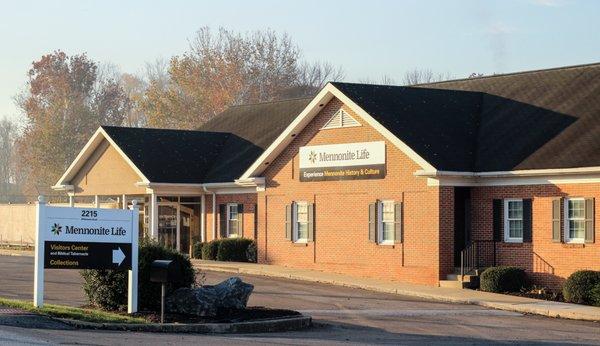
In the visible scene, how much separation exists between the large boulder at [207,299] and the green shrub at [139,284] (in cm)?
57

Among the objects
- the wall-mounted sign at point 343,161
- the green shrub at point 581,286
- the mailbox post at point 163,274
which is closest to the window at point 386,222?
the wall-mounted sign at point 343,161

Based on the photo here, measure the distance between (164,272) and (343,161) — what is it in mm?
16924

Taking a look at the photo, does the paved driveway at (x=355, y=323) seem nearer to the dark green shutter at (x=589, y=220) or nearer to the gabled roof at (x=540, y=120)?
the dark green shutter at (x=589, y=220)

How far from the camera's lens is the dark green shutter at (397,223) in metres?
36.1

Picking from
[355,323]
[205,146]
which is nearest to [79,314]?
[355,323]

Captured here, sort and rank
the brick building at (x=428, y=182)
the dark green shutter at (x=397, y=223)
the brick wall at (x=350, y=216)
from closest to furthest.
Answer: the brick building at (x=428, y=182), the brick wall at (x=350, y=216), the dark green shutter at (x=397, y=223)

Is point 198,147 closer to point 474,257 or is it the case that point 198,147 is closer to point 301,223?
point 301,223

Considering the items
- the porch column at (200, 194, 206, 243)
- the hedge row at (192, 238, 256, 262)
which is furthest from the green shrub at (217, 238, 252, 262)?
the porch column at (200, 194, 206, 243)

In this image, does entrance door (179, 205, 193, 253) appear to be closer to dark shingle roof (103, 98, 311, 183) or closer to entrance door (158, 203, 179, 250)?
entrance door (158, 203, 179, 250)

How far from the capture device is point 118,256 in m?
23.3

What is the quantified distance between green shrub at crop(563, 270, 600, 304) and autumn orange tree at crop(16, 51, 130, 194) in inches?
2592

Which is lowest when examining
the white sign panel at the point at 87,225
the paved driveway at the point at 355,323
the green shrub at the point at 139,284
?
the paved driveway at the point at 355,323

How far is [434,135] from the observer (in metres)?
36.5

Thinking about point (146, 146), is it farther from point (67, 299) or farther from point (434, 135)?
point (67, 299)
